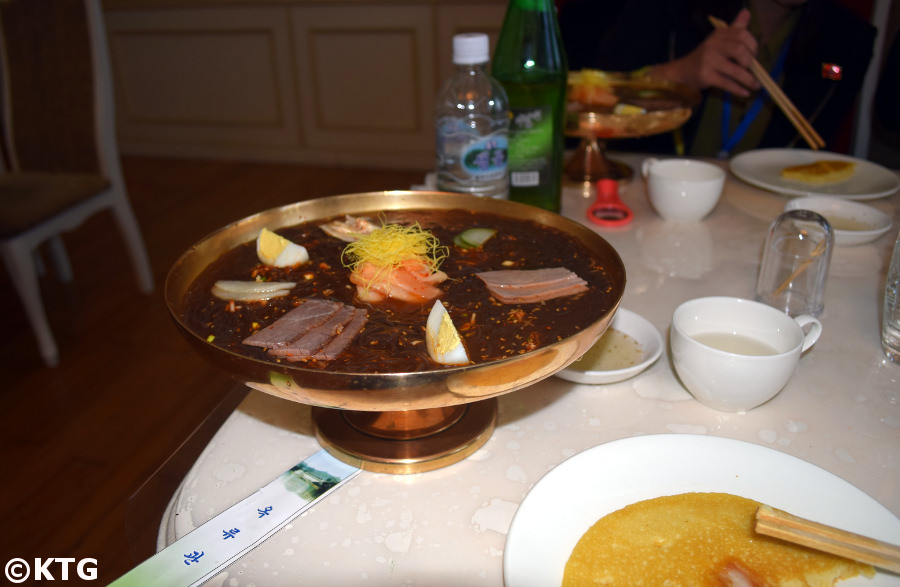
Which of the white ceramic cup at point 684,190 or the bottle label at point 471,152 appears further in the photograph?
the white ceramic cup at point 684,190

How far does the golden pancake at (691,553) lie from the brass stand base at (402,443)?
0.23 meters

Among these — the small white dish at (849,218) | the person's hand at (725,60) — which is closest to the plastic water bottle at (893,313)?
the small white dish at (849,218)

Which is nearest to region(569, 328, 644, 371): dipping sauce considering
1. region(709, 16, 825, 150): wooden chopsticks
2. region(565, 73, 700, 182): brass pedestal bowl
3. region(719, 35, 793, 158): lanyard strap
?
region(565, 73, 700, 182): brass pedestal bowl

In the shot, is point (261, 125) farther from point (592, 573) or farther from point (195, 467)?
point (592, 573)

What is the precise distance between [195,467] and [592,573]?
535 millimetres

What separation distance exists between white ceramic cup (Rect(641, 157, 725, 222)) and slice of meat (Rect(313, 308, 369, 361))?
95cm

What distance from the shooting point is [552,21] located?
4.82 feet

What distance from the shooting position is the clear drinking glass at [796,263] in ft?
3.99

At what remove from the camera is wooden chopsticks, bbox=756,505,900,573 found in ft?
2.11

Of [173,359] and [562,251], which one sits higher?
[562,251]

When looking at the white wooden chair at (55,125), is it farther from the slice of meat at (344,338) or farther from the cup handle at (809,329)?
the cup handle at (809,329)

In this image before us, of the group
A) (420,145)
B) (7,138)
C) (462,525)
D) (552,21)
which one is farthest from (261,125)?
(462,525)

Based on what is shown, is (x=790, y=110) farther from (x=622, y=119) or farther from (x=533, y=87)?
(x=533, y=87)

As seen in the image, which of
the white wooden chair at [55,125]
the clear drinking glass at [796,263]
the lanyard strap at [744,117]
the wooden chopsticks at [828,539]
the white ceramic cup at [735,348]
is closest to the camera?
the wooden chopsticks at [828,539]
